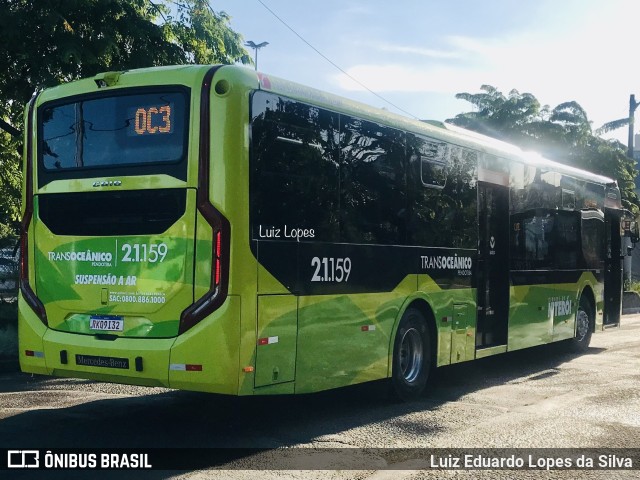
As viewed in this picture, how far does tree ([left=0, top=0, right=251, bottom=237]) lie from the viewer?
14062 millimetres

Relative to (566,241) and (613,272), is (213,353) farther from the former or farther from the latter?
(613,272)

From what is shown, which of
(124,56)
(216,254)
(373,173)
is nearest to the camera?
(216,254)

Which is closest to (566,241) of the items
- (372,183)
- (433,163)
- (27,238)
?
(433,163)

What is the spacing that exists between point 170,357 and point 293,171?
6.67 feet

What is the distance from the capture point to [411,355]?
9.92 meters

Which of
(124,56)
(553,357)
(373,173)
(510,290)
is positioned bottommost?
(553,357)

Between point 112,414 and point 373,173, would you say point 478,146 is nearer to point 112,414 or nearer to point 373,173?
point 373,173

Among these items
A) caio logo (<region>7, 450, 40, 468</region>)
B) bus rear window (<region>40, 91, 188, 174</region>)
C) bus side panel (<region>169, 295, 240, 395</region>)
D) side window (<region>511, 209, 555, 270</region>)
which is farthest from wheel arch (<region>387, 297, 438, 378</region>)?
caio logo (<region>7, 450, 40, 468</region>)

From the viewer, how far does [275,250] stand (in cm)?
758

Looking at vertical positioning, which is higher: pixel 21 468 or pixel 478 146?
pixel 478 146

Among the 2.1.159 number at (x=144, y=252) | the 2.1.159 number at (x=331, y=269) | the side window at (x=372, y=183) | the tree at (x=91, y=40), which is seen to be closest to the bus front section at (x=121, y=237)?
the 2.1.159 number at (x=144, y=252)

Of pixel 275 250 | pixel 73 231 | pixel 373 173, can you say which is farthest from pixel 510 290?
pixel 73 231

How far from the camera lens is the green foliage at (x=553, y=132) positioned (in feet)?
129

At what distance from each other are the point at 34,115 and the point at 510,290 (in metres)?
6.86
